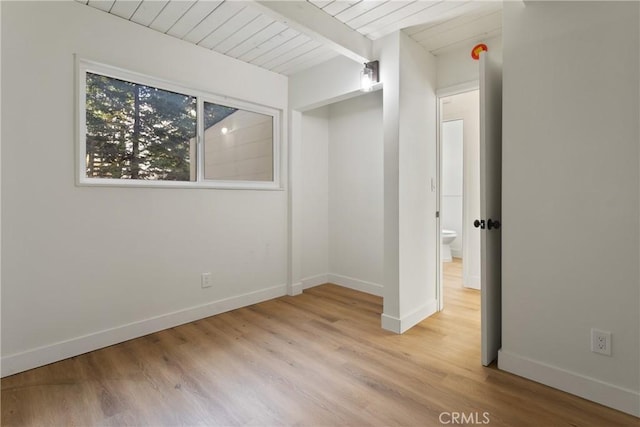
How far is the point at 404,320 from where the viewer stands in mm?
2605

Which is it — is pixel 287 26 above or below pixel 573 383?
above

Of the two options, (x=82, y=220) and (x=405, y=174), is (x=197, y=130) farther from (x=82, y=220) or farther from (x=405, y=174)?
(x=405, y=174)

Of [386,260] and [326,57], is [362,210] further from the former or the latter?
[326,57]

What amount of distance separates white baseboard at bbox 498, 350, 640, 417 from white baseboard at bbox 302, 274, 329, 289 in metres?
2.23

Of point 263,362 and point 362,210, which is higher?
point 362,210

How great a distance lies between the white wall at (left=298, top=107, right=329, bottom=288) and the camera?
3.80 meters

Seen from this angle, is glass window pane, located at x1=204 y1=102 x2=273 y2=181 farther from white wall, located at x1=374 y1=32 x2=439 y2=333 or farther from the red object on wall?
the red object on wall

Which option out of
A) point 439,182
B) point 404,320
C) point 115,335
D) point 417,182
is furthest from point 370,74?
point 115,335

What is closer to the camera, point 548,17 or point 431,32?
point 548,17

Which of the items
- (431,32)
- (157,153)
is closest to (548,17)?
(431,32)

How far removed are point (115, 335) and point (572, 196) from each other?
3.13 m

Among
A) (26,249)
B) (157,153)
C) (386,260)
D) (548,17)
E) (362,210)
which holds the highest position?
(548,17)

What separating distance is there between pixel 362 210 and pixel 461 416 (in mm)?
2383

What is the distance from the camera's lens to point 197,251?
9.33 ft
